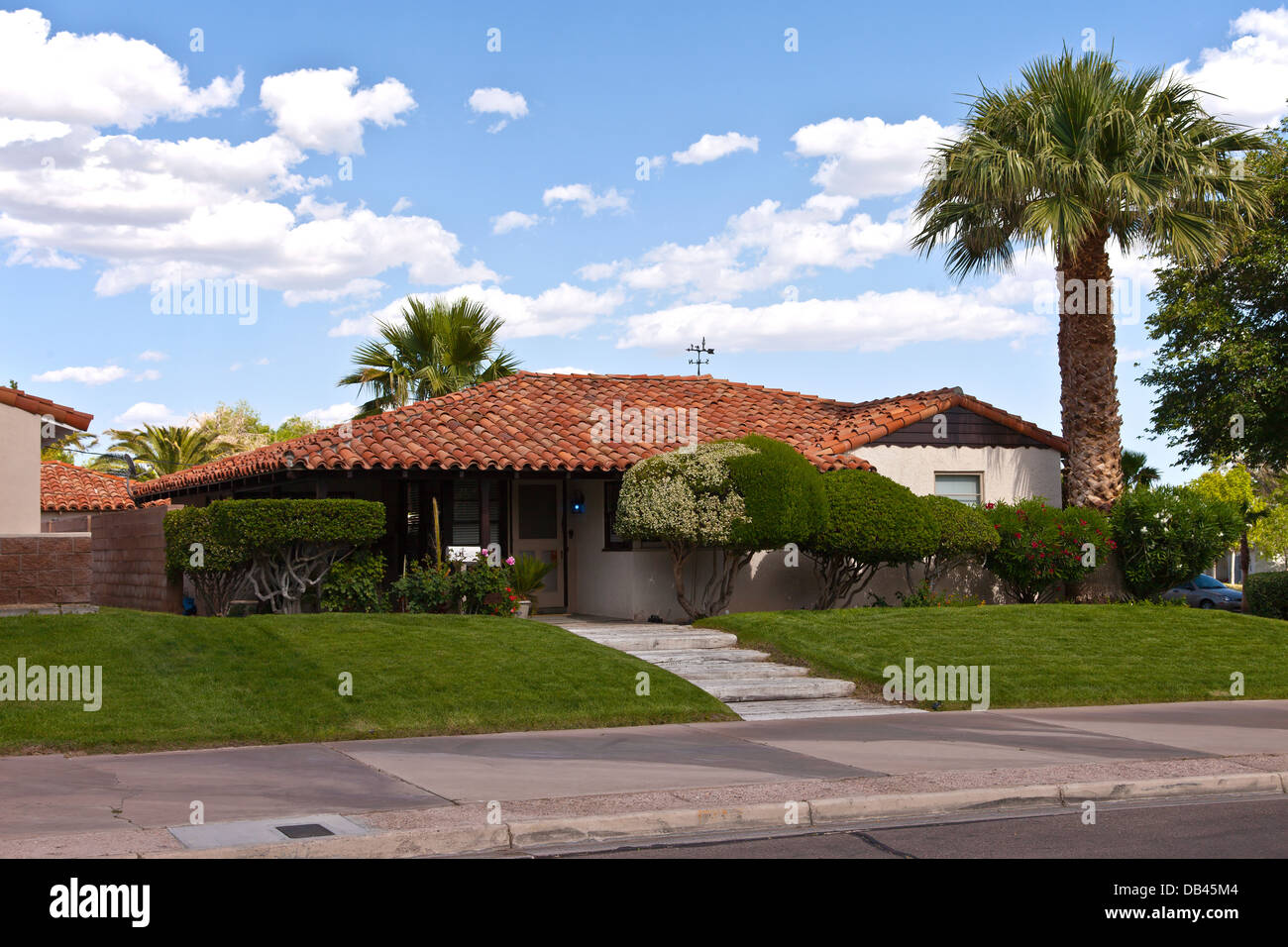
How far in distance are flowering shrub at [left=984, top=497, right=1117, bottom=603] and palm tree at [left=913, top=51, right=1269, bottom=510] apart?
110 centimetres

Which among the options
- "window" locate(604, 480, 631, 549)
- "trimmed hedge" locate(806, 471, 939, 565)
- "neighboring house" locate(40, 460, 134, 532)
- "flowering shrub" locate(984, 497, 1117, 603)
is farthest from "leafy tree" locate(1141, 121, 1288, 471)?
"neighboring house" locate(40, 460, 134, 532)

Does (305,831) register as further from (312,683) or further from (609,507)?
(609,507)

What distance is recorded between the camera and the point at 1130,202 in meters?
21.1

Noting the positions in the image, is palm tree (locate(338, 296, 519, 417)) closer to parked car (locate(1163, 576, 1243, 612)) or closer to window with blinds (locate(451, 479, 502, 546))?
window with blinds (locate(451, 479, 502, 546))

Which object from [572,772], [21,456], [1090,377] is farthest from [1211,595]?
[572,772]

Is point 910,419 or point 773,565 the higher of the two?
point 910,419

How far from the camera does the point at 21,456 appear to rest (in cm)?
2042

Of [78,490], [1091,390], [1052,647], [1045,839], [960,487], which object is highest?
[1091,390]

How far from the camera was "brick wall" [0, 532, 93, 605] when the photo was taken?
65.7ft

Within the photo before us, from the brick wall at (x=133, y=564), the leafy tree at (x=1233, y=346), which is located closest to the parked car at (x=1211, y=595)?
the leafy tree at (x=1233, y=346)

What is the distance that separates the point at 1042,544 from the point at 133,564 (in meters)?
16.6

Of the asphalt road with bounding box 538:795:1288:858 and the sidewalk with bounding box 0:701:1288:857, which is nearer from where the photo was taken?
the asphalt road with bounding box 538:795:1288:858

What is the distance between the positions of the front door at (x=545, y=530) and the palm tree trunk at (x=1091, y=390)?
9566 millimetres
